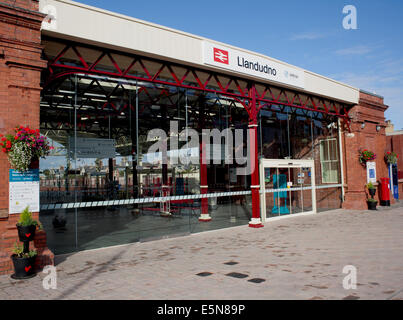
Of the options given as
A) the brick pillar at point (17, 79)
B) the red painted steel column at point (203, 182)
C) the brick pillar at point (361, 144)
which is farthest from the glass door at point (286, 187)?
the brick pillar at point (17, 79)

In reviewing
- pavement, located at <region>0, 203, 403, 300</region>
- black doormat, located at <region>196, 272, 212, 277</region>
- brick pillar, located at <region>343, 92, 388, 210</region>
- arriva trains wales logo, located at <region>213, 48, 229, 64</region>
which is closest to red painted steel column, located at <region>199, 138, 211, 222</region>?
pavement, located at <region>0, 203, 403, 300</region>

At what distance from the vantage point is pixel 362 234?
31.8 feet

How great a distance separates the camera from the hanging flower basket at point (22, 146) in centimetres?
625

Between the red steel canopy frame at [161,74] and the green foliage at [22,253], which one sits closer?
the green foliage at [22,253]

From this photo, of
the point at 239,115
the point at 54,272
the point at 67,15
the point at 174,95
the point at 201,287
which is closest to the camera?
the point at 201,287

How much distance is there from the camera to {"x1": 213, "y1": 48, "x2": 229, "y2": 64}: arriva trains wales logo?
10469 millimetres

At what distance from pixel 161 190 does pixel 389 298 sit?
8.35 meters

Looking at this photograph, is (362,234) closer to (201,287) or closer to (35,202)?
(201,287)

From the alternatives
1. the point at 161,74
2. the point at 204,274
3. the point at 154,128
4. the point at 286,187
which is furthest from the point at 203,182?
the point at 204,274

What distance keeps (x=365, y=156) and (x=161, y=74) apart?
11.5 meters

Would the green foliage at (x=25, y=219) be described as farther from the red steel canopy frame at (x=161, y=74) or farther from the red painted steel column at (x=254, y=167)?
the red painted steel column at (x=254, y=167)

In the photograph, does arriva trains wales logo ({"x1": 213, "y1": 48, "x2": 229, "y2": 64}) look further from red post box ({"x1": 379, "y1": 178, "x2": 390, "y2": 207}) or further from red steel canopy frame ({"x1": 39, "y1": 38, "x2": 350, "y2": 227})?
red post box ({"x1": 379, "y1": 178, "x2": 390, "y2": 207})

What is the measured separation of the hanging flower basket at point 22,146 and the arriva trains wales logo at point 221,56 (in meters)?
6.14
